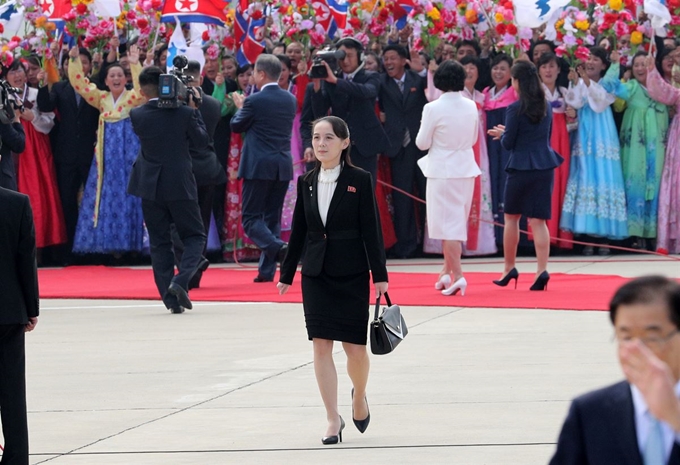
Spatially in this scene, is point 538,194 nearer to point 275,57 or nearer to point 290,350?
point 275,57

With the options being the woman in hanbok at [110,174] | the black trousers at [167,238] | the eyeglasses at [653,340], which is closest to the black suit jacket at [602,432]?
the eyeglasses at [653,340]

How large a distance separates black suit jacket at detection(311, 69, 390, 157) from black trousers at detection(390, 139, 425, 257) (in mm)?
465

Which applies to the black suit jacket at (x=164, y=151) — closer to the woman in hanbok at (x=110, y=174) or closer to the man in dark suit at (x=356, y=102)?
the man in dark suit at (x=356, y=102)

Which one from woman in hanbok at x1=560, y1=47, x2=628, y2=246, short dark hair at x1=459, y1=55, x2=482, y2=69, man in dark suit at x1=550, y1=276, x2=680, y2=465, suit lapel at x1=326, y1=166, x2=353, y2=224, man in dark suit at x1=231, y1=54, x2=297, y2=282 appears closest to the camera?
man in dark suit at x1=550, y1=276, x2=680, y2=465

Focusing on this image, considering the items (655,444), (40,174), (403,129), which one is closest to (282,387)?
(655,444)

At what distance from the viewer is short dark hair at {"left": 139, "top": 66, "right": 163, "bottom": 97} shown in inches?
397

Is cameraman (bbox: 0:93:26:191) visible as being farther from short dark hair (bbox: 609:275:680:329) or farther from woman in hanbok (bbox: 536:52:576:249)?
short dark hair (bbox: 609:275:680:329)

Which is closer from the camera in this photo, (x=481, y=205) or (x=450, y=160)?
(x=450, y=160)

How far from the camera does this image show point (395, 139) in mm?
13820

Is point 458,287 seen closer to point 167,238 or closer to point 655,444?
point 167,238

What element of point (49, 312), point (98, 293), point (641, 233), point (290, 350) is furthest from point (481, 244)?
point (290, 350)

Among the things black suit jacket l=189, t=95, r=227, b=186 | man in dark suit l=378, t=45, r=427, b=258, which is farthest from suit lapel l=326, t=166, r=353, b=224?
man in dark suit l=378, t=45, r=427, b=258

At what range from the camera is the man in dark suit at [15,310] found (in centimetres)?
495

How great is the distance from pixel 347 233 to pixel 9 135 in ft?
18.5
